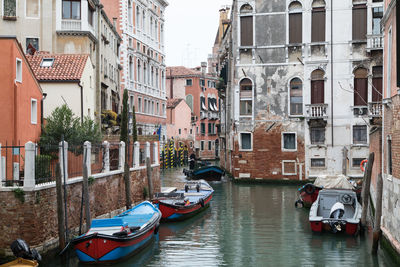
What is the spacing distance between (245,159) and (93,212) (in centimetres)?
1451

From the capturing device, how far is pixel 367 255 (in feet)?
37.2

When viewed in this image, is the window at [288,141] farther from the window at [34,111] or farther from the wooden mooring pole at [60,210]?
the wooden mooring pole at [60,210]

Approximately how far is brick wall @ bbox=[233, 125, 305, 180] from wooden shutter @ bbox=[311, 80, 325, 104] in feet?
6.27

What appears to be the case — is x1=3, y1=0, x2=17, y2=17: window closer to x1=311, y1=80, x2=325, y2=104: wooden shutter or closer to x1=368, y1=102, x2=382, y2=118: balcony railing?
x1=311, y1=80, x2=325, y2=104: wooden shutter

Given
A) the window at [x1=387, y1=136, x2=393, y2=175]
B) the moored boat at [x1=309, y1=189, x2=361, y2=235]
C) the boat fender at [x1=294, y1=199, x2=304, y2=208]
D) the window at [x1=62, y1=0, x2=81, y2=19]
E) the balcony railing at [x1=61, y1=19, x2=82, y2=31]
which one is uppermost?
the window at [x1=62, y1=0, x2=81, y2=19]

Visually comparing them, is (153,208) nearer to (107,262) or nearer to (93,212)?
(93,212)

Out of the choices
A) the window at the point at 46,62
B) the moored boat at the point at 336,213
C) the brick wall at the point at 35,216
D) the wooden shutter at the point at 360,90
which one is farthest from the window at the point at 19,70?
the wooden shutter at the point at 360,90

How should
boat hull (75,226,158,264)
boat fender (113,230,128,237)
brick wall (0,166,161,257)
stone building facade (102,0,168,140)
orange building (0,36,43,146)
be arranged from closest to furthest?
brick wall (0,166,161,257)
boat hull (75,226,158,264)
boat fender (113,230,128,237)
orange building (0,36,43,146)
stone building facade (102,0,168,140)

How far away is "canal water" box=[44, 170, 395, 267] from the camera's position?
Result: 35.8ft

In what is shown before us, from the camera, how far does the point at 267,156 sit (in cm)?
2611

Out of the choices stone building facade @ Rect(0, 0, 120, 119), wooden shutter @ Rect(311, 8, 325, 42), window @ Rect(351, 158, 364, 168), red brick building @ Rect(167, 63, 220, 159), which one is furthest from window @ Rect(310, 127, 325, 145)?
red brick building @ Rect(167, 63, 220, 159)

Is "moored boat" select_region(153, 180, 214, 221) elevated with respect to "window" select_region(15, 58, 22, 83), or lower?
lower

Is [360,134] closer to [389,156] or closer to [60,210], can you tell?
[389,156]

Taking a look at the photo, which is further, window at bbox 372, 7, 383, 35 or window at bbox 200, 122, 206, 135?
window at bbox 200, 122, 206, 135
